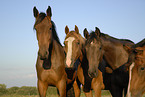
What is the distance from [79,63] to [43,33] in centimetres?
216

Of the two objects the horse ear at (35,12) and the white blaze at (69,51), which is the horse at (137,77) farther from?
the horse ear at (35,12)

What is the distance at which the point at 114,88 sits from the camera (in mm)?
6027

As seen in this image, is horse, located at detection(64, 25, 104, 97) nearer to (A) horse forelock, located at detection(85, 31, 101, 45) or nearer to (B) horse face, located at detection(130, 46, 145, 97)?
(A) horse forelock, located at detection(85, 31, 101, 45)

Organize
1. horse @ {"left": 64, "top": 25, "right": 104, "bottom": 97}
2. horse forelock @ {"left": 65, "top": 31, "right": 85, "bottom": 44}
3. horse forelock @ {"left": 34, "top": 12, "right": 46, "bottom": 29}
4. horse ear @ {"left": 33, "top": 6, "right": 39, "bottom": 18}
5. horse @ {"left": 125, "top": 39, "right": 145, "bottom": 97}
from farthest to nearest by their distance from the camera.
→ horse forelock @ {"left": 65, "top": 31, "right": 85, "bottom": 44}, horse ear @ {"left": 33, "top": 6, "right": 39, "bottom": 18}, horse @ {"left": 64, "top": 25, "right": 104, "bottom": 97}, horse forelock @ {"left": 34, "top": 12, "right": 46, "bottom": 29}, horse @ {"left": 125, "top": 39, "right": 145, "bottom": 97}

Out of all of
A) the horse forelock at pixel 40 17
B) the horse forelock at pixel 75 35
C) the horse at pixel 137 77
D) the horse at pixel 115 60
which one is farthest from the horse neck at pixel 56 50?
the horse at pixel 137 77

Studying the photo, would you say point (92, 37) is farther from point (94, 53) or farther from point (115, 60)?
point (115, 60)

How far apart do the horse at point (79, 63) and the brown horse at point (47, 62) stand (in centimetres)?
44

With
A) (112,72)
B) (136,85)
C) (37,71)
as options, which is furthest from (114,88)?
(37,71)

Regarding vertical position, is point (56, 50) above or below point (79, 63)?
above

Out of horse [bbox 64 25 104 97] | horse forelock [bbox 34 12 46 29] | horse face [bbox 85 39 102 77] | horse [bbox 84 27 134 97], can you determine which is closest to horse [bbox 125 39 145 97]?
horse face [bbox 85 39 102 77]

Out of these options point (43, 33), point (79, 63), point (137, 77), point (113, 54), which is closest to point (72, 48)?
point (43, 33)

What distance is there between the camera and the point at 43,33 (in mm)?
5027

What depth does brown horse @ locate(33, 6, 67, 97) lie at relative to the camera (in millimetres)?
5012

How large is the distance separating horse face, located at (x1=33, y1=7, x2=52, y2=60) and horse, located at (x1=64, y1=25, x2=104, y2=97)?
0.70 meters
